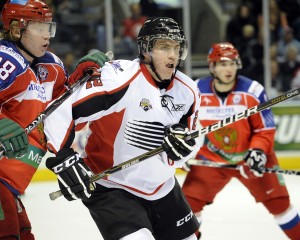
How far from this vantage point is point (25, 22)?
331 centimetres

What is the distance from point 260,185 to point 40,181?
2.90 metres

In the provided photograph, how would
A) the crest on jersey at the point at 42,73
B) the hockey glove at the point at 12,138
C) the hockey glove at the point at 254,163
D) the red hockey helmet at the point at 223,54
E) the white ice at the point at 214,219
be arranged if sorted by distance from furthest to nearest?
the white ice at the point at 214,219 < the red hockey helmet at the point at 223,54 < the hockey glove at the point at 254,163 < the crest on jersey at the point at 42,73 < the hockey glove at the point at 12,138

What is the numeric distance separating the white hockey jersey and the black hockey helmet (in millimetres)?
80

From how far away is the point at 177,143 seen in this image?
291 cm

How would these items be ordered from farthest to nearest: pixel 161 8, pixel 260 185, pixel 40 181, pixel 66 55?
pixel 161 8
pixel 66 55
pixel 40 181
pixel 260 185

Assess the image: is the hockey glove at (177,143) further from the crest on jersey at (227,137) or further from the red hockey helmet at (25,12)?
the crest on jersey at (227,137)

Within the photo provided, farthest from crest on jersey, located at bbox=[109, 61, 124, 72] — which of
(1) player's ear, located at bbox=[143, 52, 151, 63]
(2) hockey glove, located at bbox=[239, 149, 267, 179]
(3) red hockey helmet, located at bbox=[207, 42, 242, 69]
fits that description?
(3) red hockey helmet, located at bbox=[207, 42, 242, 69]

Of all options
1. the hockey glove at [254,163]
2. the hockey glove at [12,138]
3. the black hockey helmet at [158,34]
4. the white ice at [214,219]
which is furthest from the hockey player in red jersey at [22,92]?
the white ice at [214,219]

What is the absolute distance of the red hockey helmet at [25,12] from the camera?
332cm

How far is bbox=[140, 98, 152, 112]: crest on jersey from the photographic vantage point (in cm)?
295

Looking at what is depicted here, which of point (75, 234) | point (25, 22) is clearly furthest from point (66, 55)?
point (25, 22)

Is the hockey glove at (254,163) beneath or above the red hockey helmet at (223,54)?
beneath

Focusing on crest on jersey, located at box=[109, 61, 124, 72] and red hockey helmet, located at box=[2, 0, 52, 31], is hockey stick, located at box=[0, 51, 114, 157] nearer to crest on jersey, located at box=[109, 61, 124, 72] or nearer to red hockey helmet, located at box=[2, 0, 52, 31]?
crest on jersey, located at box=[109, 61, 124, 72]

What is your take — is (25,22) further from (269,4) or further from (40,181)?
(269,4)
